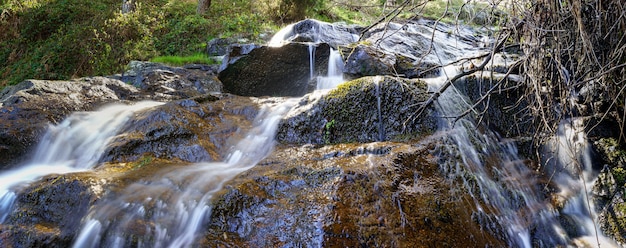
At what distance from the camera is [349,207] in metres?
2.79

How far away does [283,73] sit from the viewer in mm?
7391

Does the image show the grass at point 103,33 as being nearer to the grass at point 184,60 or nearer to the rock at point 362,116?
the grass at point 184,60

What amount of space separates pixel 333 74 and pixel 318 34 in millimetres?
2061

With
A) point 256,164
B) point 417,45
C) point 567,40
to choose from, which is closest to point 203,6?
point 417,45

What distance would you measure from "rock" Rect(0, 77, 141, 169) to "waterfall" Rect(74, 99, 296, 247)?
2385 mm

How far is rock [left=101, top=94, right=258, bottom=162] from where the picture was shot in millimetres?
4312

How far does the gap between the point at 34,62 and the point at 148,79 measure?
17.4 feet

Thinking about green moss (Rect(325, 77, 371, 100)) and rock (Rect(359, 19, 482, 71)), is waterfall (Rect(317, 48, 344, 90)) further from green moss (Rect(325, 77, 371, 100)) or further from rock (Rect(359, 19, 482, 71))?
green moss (Rect(325, 77, 371, 100))

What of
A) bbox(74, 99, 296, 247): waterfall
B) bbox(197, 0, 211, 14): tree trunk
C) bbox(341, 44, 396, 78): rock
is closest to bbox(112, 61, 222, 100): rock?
bbox(341, 44, 396, 78): rock

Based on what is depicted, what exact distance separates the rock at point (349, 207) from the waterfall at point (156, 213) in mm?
194

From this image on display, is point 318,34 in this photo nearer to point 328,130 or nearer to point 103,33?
point 328,130

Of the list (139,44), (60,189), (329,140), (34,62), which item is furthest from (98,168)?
(34,62)

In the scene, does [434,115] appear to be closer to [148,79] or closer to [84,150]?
[84,150]

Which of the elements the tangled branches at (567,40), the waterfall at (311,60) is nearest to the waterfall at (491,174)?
the tangled branches at (567,40)
